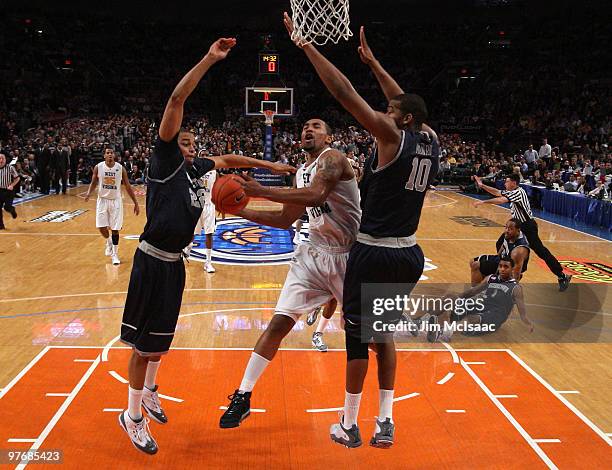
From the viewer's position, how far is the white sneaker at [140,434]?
4270 millimetres

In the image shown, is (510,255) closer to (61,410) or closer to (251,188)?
(251,188)

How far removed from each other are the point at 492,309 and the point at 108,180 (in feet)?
21.9

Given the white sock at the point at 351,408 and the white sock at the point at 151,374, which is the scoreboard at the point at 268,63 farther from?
the white sock at the point at 351,408

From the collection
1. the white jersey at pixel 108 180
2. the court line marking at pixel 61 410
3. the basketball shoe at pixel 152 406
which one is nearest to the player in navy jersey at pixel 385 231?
the basketball shoe at pixel 152 406

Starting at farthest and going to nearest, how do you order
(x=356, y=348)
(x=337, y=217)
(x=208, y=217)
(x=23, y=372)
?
(x=208, y=217) < (x=23, y=372) < (x=337, y=217) < (x=356, y=348)

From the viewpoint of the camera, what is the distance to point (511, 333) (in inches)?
286

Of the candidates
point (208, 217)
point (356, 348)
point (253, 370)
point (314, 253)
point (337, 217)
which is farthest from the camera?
point (208, 217)

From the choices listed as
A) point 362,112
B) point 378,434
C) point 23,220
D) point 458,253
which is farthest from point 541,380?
point 23,220

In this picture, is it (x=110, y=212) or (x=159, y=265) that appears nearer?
(x=159, y=265)

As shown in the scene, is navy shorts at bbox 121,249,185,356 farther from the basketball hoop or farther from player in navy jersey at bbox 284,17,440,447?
the basketball hoop

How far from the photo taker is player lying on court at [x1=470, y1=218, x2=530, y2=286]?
7848mm

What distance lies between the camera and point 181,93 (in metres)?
3.94

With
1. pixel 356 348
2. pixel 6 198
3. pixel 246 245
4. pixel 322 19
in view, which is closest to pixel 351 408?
pixel 356 348

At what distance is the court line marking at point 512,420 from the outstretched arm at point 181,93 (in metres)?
3.35
